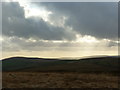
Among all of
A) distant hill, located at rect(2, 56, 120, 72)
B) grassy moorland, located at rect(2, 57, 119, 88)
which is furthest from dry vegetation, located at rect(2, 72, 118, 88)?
distant hill, located at rect(2, 56, 120, 72)

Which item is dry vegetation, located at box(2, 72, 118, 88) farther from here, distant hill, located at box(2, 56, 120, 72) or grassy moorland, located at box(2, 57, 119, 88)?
distant hill, located at box(2, 56, 120, 72)

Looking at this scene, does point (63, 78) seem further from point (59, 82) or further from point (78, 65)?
point (78, 65)

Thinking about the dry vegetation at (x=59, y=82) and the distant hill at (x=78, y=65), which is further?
the distant hill at (x=78, y=65)

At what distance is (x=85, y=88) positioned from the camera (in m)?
33.3

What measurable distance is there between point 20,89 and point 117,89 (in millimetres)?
14469

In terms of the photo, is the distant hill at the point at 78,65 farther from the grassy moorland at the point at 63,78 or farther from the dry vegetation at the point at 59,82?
the dry vegetation at the point at 59,82

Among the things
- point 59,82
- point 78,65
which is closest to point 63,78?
point 59,82

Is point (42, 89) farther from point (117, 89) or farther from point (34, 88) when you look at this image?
point (117, 89)

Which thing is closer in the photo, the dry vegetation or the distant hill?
the dry vegetation

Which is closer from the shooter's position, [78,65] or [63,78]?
[63,78]

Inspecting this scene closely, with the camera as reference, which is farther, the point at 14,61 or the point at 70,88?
the point at 14,61

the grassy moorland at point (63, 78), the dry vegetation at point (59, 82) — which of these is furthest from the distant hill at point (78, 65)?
the dry vegetation at point (59, 82)

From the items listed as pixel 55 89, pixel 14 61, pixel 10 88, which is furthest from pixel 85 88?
pixel 14 61

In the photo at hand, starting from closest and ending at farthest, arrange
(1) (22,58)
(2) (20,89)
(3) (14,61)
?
(2) (20,89), (3) (14,61), (1) (22,58)
